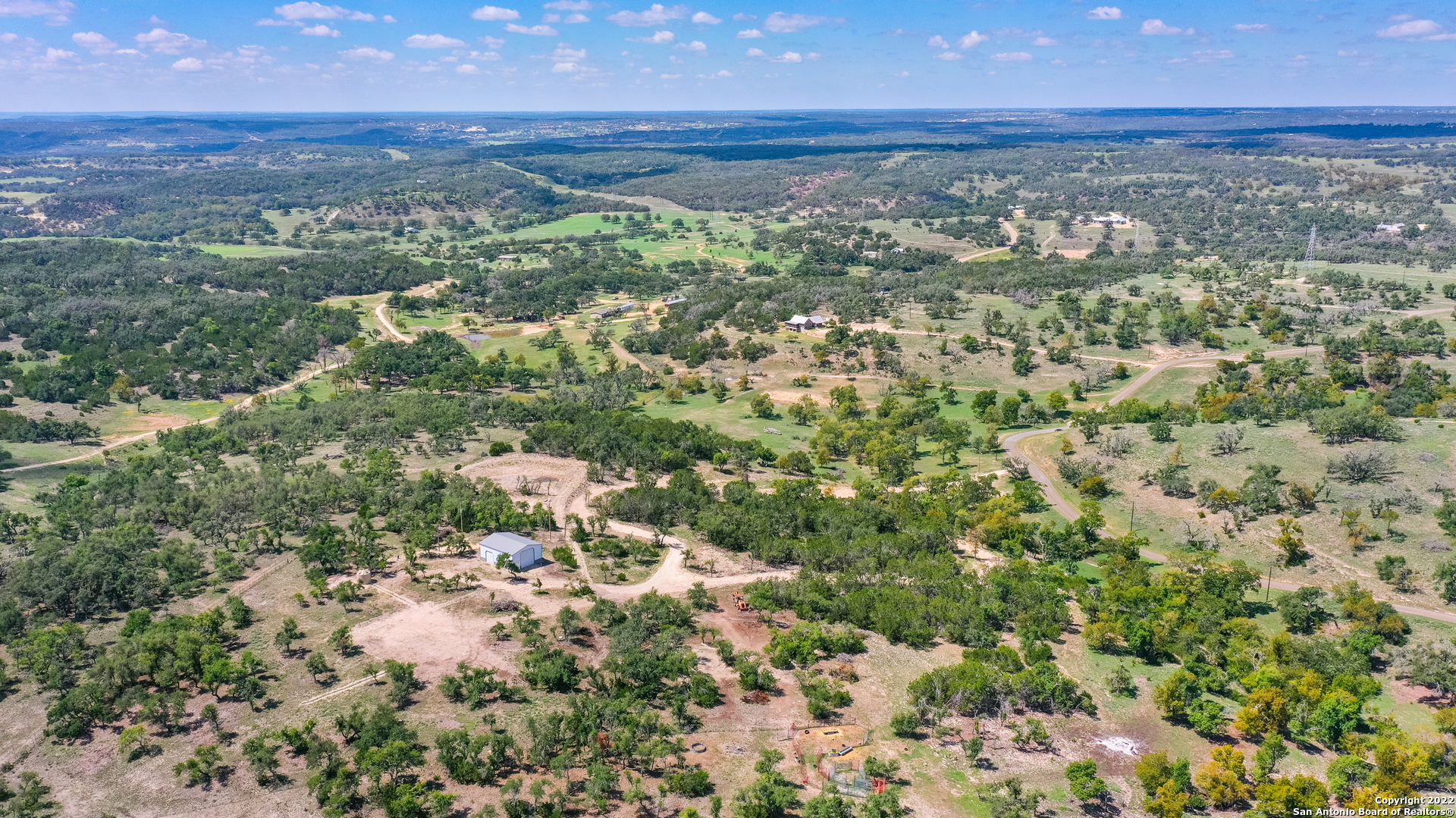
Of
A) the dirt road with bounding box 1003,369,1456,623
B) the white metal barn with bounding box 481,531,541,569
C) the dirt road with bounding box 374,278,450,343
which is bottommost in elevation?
the dirt road with bounding box 1003,369,1456,623

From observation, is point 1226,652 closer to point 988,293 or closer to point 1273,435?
point 1273,435

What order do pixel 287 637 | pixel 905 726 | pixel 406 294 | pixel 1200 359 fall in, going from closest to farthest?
1. pixel 905 726
2. pixel 287 637
3. pixel 1200 359
4. pixel 406 294

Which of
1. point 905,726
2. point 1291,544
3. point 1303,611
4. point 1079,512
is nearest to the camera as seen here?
point 905,726

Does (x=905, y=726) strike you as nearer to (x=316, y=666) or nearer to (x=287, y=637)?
(x=316, y=666)

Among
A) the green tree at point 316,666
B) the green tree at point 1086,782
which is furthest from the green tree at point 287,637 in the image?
the green tree at point 1086,782

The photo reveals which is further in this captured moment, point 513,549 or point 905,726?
point 513,549

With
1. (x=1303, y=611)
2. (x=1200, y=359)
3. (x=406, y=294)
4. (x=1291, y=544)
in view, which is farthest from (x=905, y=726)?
(x=406, y=294)

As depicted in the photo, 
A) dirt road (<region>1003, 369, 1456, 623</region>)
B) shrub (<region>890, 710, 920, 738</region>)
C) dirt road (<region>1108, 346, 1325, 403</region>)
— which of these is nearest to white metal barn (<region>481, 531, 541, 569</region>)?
shrub (<region>890, 710, 920, 738</region>)

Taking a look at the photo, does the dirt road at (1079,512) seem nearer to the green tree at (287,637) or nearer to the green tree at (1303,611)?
the green tree at (1303,611)

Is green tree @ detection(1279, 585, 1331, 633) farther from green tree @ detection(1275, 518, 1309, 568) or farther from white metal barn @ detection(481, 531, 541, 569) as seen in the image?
white metal barn @ detection(481, 531, 541, 569)
